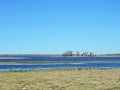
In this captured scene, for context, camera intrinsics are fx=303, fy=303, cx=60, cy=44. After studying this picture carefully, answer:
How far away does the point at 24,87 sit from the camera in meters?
30.8

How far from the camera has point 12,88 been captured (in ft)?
98.6

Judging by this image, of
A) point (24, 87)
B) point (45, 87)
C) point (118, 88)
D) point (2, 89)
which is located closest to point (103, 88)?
point (118, 88)

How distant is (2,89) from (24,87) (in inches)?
95.6

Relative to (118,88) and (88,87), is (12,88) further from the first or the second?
(118,88)

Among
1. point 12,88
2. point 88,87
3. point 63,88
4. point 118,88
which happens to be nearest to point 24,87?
point 12,88

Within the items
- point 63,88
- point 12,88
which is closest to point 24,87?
point 12,88

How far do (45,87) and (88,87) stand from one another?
4.39 metres

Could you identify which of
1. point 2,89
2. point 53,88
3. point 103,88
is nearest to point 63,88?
point 53,88

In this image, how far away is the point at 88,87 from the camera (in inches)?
1210

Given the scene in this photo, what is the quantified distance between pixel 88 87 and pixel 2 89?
8569 mm

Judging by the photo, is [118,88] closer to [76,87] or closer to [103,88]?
[103,88]

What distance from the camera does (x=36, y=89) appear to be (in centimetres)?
2962

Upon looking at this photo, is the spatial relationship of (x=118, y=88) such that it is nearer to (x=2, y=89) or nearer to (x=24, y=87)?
(x=24, y=87)

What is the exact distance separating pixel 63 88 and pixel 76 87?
146cm
